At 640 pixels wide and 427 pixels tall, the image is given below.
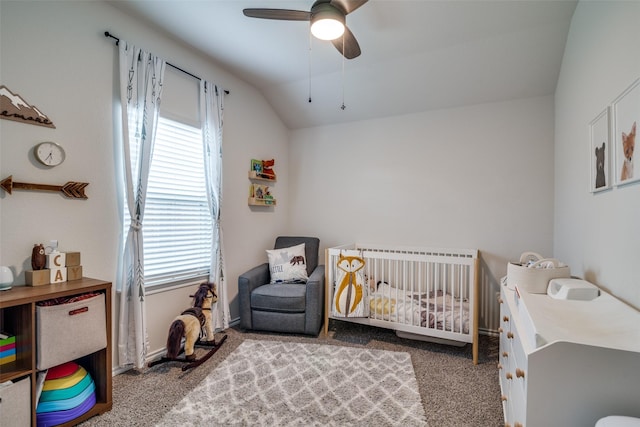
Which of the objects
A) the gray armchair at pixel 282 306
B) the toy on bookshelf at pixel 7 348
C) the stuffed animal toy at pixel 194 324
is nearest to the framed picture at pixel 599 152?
the gray armchair at pixel 282 306

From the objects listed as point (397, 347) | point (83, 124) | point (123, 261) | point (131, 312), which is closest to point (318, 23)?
point (83, 124)

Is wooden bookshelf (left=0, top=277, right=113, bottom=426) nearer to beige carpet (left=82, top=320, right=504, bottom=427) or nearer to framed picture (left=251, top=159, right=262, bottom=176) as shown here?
beige carpet (left=82, top=320, right=504, bottom=427)

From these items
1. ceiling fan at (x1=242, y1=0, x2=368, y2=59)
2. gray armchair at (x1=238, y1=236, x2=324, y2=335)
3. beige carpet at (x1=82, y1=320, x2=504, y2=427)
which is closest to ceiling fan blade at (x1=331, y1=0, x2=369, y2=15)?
ceiling fan at (x1=242, y1=0, x2=368, y2=59)

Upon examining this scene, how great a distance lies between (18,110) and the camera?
1.57 m

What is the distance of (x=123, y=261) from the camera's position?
2023 millimetres

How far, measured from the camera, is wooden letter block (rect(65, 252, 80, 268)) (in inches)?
66.6

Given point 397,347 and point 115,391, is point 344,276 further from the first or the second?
point 115,391

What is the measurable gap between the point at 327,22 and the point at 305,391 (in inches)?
91.4

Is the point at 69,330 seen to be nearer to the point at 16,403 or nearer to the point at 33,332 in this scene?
the point at 33,332

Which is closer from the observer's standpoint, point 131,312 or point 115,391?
point 115,391

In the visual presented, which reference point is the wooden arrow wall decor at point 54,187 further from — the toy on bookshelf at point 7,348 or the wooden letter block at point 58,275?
the toy on bookshelf at point 7,348

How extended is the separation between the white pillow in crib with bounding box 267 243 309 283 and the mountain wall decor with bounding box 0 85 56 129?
2.13 metres

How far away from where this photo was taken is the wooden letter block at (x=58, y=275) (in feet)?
5.32

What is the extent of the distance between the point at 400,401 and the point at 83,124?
9.05 ft
